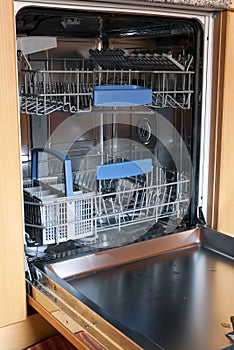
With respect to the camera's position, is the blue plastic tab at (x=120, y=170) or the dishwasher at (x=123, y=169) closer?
the dishwasher at (x=123, y=169)

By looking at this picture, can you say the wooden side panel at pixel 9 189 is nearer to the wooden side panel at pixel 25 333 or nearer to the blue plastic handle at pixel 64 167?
the wooden side panel at pixel 25 333

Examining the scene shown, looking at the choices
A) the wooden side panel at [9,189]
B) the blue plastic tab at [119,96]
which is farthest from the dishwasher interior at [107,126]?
the wooden side panel at [9,189]

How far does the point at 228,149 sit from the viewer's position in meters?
1.36

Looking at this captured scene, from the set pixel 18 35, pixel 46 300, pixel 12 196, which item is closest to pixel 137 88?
pixel 18 35

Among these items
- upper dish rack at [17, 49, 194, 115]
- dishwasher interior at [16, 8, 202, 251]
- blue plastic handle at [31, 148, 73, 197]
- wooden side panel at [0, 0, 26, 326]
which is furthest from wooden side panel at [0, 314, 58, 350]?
upper dish rack at [17, 49, 194, 115]

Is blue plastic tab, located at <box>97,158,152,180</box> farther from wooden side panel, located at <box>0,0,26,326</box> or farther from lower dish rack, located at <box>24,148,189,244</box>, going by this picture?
wooden side panel, located at <box>0,0,26,326</box>

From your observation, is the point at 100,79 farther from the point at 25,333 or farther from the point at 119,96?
the point at 25,333

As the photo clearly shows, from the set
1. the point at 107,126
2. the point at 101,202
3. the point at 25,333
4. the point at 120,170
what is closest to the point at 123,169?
the point at 120,170

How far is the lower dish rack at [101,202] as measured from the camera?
1.18m

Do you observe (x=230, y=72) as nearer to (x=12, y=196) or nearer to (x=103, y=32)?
(x=103, y=32)

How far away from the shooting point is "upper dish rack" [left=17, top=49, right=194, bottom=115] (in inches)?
47.1

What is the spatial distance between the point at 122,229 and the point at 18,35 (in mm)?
618

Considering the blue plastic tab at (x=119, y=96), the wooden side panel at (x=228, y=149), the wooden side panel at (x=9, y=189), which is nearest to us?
the wooden side panel at (x=9, y=189)

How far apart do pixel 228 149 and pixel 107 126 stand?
15.2 inches
